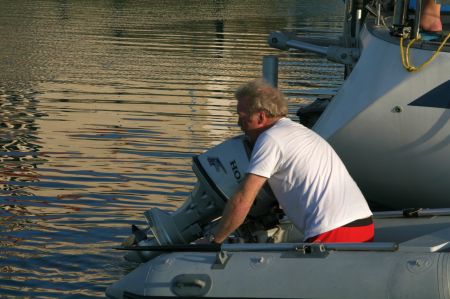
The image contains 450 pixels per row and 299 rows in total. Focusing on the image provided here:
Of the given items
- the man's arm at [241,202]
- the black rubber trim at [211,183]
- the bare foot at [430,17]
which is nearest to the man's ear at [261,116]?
the man's arm at [241,202]

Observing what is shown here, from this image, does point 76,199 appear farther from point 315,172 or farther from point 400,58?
point 315,172

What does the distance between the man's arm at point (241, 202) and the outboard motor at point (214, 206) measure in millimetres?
338

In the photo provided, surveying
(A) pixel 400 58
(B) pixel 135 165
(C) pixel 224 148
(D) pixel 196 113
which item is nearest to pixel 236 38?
(D) pixel 196 113

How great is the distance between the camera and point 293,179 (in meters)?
5.68

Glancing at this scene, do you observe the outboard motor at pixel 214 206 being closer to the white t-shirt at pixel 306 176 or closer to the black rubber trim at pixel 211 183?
the black rubber trim at pixel 211 183

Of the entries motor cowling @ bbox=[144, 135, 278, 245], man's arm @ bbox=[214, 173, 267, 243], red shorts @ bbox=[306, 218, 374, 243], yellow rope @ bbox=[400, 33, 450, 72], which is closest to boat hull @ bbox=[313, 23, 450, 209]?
yellow rope @ bbox=[400, 33, 450, 72]

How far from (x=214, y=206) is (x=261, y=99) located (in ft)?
2.66

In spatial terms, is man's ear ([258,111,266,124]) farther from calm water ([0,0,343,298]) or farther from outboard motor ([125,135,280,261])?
calm water ([0,0,343,298])

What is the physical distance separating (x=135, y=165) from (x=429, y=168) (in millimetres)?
3398

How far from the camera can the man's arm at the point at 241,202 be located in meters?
5.61

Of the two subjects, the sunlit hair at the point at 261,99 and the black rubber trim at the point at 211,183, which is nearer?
Result: the sunlit hair at the point at 261,99

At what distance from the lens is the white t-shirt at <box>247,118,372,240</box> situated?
18.5 feet

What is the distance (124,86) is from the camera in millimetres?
15383

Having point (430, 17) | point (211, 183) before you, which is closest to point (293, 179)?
point (211, 183)
